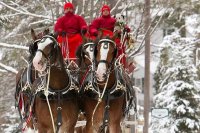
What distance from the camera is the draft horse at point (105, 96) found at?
928 centimetres

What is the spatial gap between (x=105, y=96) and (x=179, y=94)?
14.7 meters

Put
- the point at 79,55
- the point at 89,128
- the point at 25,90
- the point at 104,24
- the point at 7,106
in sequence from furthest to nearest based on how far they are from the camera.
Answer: the point at 7,106 < the point at 104,24 < the point at 25,90 < the point at 79,55 < the point at 89,128

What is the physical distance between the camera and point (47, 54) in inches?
353

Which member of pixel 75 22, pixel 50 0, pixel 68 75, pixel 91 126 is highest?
pixel 50 0

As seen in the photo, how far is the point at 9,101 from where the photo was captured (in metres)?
26.6

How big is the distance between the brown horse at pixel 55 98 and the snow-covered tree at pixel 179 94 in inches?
550

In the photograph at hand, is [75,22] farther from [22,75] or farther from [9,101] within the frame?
[9,101]

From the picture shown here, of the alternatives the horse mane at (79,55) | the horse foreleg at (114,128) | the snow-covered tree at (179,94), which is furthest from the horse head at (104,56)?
the snow-covered tree at (179,94)

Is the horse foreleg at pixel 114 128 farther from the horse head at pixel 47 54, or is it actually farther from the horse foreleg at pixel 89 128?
the horse head at pixel 47 54

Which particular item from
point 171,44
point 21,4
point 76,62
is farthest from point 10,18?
point 76,62

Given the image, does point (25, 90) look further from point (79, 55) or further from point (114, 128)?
point (114, 128)

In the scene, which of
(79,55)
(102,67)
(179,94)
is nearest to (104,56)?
(102,67)

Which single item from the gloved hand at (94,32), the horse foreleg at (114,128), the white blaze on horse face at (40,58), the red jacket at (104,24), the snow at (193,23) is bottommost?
the horse foreleg at (114,128)

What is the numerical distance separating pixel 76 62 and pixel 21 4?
9.62 m
